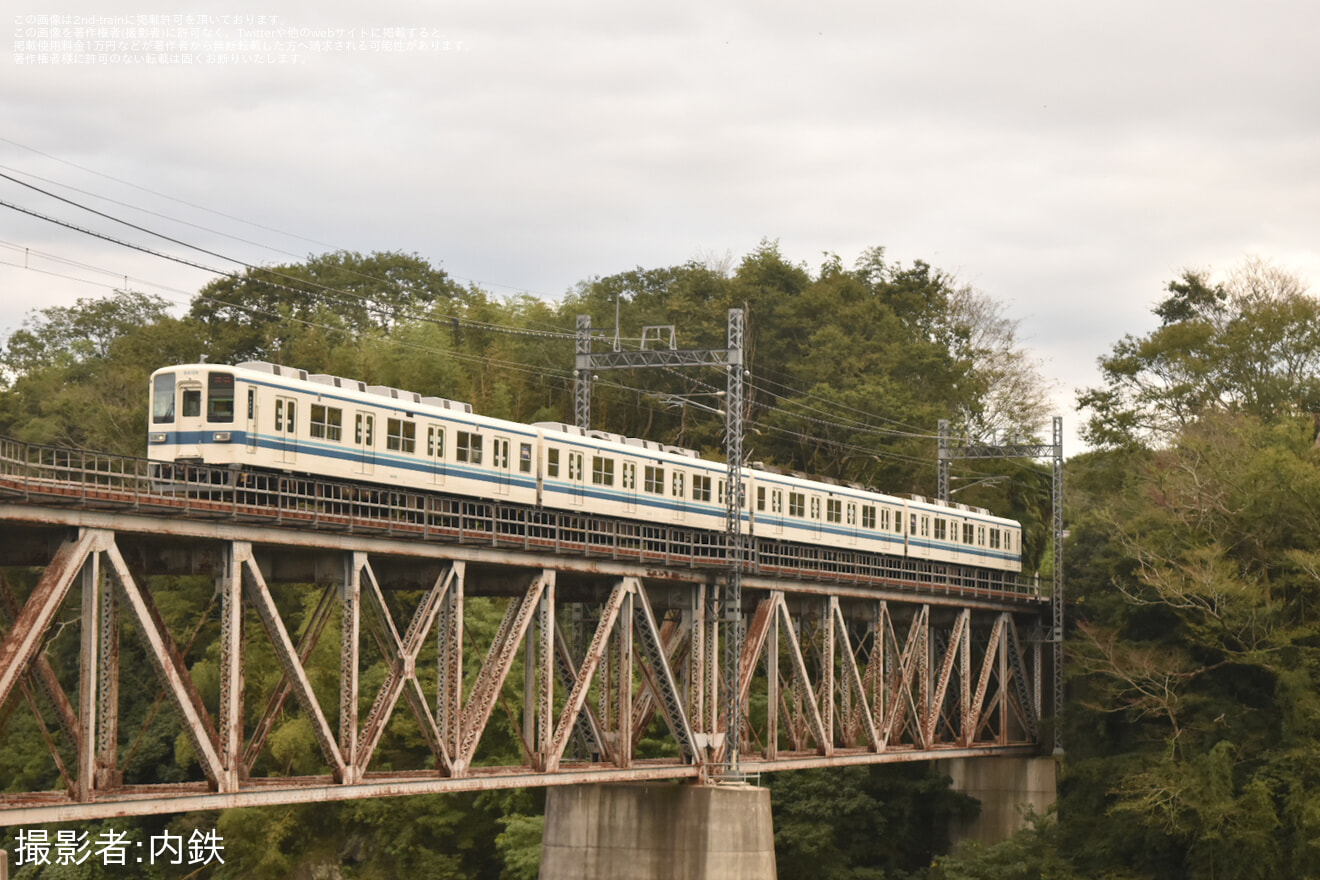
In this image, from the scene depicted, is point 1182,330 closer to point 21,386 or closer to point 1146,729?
point 1146,729

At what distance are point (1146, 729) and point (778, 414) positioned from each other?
104ft

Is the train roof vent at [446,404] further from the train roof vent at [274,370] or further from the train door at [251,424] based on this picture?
the train door at [251,424]

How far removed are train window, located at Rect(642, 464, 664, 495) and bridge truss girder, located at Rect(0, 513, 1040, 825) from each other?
2.91m

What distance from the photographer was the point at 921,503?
2837 inches

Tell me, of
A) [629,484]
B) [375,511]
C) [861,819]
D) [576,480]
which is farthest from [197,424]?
[861,819]

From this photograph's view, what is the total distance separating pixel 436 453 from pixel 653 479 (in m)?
11.1

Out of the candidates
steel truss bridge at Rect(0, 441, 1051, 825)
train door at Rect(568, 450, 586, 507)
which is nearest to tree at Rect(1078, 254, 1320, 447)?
steel truss bridge at Rect(0, 441, 1051, 825)

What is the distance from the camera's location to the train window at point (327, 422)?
132 feet

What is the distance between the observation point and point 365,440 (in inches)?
1635

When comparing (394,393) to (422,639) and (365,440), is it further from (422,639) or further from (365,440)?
(422,639)

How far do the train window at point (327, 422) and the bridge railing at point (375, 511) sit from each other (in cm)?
108

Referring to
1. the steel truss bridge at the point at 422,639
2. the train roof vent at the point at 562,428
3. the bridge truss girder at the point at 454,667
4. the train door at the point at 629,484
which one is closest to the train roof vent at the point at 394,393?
the steel truss bridge at the point at 422,639

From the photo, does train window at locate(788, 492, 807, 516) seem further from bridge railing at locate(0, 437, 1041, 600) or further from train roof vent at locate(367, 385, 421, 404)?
train roof vent at locate(367, 385, 421, 404)

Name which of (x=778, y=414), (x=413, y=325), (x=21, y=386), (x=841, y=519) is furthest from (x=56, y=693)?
(x=21, y=386)
